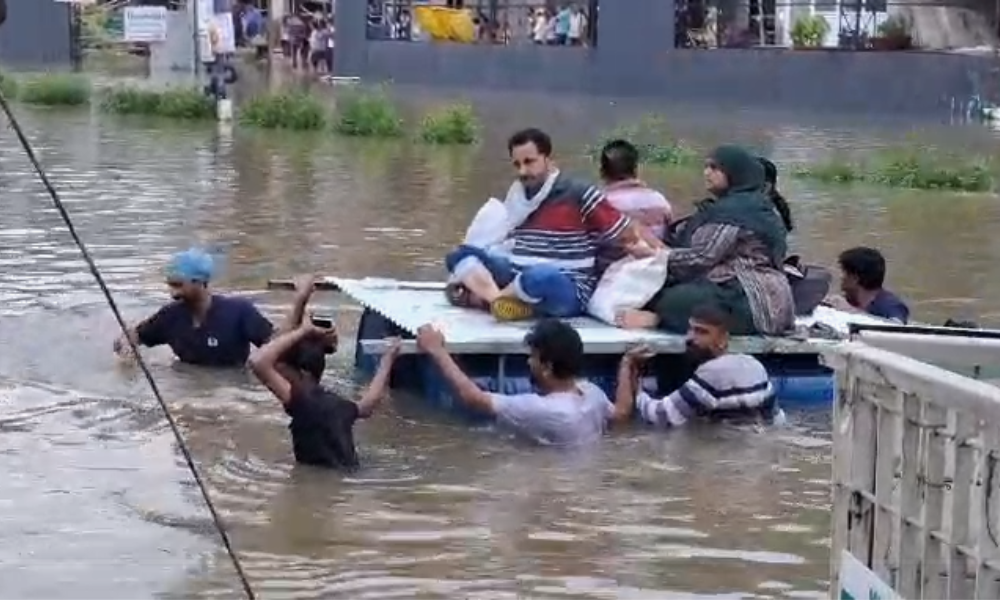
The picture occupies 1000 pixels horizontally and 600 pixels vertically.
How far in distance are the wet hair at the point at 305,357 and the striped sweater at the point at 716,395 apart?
4.92ft

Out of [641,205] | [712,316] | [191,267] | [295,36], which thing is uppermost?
[295,36]

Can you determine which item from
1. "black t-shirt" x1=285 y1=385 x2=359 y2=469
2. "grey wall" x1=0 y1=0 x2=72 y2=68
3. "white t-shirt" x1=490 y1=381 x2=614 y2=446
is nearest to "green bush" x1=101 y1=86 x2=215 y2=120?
"grey wall" x1=0 y1=0 x2=72 y2=68

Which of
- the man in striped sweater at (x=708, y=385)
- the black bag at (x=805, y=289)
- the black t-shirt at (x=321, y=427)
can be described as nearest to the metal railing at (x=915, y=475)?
the black t-shirt at (x=321, y=427)

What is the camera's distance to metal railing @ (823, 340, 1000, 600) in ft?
13.0

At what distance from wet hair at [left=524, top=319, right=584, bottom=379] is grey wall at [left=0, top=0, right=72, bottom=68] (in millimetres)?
34104

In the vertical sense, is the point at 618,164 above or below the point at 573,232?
above

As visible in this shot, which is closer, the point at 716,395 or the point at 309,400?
the point at 309,400

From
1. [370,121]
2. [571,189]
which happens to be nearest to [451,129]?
[370,121]

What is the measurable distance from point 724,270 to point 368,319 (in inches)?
70.1

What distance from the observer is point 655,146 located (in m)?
20.7

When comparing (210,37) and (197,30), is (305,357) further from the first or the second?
(197,30)

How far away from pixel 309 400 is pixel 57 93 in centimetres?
2074

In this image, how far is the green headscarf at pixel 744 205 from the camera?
9.14 m

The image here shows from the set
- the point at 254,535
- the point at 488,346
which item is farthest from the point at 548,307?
the point at 254,535
